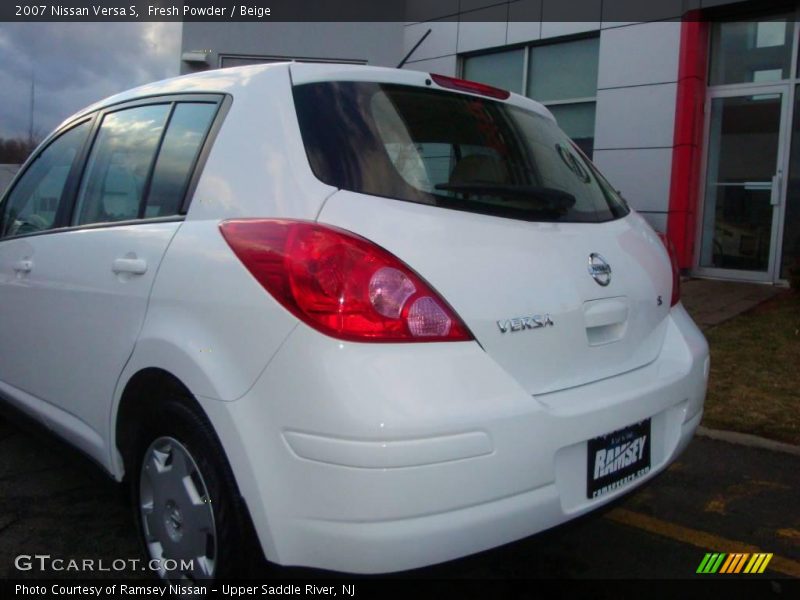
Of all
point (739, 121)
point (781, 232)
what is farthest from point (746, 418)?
point (739, 121)

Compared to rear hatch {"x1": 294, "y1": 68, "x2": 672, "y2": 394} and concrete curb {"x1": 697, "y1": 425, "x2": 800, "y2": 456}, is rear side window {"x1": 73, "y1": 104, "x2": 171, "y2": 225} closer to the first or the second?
rear hatch {"x1": 294, "y1": 68, "x2": 672, "y2": 394}

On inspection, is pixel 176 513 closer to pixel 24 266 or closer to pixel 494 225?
pixel 494 225

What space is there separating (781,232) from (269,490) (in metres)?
8.52

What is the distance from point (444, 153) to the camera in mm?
2467

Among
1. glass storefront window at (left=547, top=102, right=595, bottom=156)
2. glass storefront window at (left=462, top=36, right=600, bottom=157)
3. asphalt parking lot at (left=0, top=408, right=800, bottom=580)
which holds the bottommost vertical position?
asphalt parking lot at (left=0, top=408, right=800, bottom=580)

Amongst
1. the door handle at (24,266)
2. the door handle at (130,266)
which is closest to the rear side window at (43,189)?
the door handle at (24,266)

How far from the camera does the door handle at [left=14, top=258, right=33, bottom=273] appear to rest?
10.9 feet

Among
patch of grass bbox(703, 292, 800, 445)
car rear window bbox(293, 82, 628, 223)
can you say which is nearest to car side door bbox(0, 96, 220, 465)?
car rear window bbox(293, 82, 628, 223)

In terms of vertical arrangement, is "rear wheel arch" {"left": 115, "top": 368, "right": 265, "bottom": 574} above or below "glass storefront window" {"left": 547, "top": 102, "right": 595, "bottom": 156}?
below

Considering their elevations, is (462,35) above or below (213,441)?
above

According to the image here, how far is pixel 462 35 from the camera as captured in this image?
11680 millimetres

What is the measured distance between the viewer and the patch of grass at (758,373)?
4.60m

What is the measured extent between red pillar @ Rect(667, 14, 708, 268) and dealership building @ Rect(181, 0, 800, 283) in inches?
0.5

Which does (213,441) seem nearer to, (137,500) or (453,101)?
(137,500)
